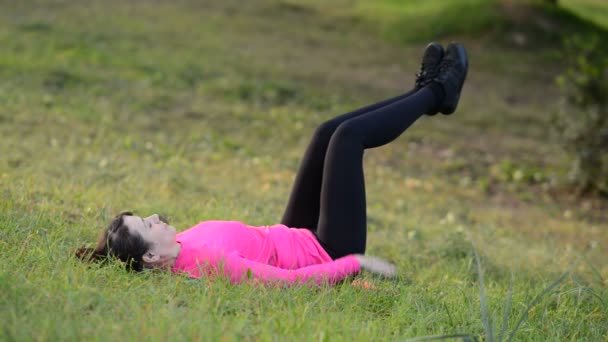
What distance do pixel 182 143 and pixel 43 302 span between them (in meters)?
5.81

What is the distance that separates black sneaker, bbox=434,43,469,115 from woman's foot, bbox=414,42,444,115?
33 millimetres

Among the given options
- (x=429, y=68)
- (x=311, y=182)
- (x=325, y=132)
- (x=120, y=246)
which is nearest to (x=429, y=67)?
(x=429, y=68)

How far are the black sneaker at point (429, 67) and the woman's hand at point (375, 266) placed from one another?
144cm

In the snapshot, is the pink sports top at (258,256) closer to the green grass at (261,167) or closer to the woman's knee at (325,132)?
the green grass at (261,167)

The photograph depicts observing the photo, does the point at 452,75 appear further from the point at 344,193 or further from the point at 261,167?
the point at 261,167

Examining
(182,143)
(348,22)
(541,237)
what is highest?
(348,22)

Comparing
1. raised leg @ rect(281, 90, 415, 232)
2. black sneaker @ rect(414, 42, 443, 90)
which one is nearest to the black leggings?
raised leg @ rect(281, 90, 415, 232)

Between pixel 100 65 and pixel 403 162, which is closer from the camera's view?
pixel 403 162

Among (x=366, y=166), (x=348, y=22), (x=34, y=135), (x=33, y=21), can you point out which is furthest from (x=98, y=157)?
(x=348, y=22)

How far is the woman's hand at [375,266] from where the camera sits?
3.55m

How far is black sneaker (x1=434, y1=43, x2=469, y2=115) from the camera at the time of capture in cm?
450

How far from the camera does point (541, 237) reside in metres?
6.91

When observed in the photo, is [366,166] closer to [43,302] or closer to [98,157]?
[98,157]

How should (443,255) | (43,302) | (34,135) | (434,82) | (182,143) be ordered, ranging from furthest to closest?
(182,143) → (34,135) → (443,255) → (434,82) → (43,302)
